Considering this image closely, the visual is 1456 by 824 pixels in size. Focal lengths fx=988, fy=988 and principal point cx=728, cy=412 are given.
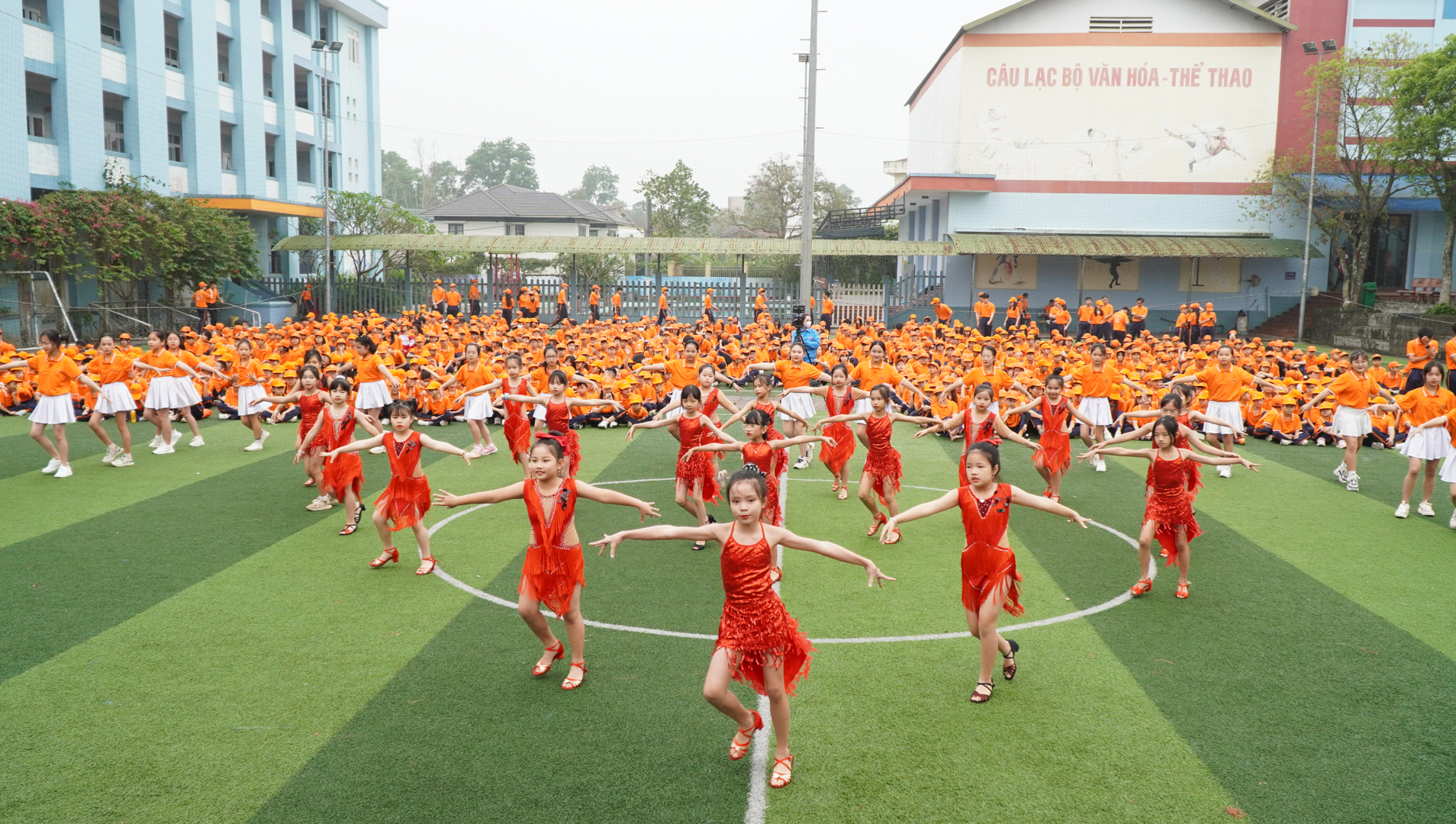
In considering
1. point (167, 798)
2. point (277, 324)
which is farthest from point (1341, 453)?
point (277, 324)

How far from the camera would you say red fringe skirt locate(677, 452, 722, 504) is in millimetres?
10172

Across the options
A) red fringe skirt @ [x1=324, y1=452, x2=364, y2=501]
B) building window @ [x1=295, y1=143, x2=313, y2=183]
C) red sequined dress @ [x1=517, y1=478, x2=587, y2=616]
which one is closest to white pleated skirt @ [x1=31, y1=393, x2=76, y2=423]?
red fringe skirt @ [x1=324, y1=452, x2=364, y2=501]

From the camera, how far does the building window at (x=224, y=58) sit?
3834 centimetres

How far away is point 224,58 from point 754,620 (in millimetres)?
41580

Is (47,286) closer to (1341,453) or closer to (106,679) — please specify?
(106,679)

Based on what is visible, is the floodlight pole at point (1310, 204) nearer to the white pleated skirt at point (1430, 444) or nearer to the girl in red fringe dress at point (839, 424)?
the white pleated skirt at point (1430, 444)

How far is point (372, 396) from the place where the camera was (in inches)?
622

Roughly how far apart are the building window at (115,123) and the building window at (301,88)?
11095 mm

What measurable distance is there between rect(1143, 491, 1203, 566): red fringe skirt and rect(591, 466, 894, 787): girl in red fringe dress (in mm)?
4200

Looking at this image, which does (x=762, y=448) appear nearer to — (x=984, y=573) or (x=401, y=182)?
(x=984, y=573)

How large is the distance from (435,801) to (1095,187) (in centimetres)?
3861

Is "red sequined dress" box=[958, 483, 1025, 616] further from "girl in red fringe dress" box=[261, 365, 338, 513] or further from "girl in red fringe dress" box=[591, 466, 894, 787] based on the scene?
"girl in red fringe dress" box=[261, 365, 338, 513]

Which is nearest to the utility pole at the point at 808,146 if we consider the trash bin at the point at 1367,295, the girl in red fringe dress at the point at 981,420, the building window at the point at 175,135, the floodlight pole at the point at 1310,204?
the girl in red fringe dress at the point at 981,420

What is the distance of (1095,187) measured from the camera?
127 ft
